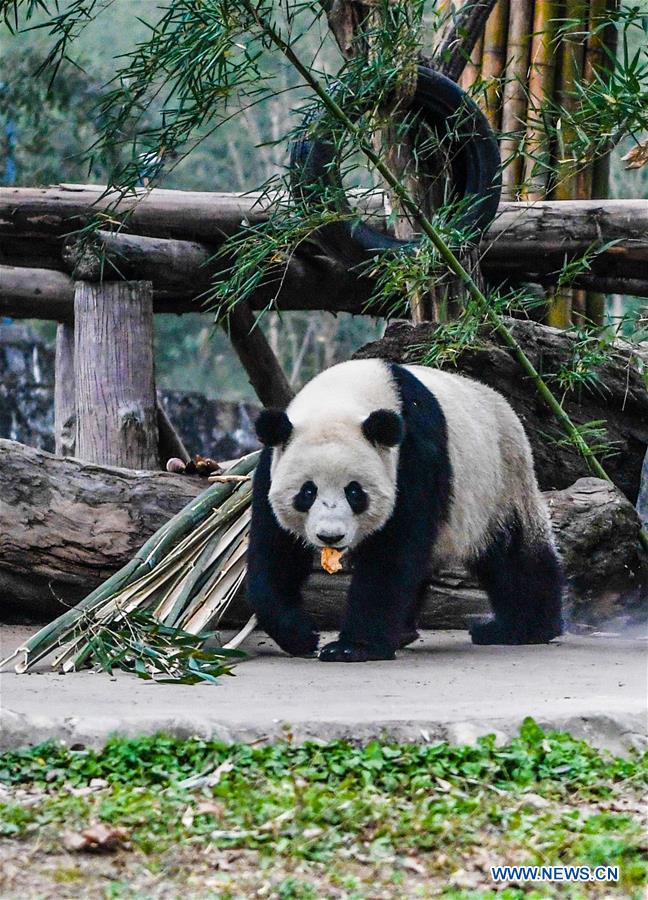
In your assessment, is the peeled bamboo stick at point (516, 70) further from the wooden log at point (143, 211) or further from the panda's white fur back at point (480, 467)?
the panda's white fur back at point (480, 467)

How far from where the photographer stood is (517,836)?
2.63 m

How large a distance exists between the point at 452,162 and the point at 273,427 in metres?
2.18

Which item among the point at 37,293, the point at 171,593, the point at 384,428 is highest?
the point at 37,293

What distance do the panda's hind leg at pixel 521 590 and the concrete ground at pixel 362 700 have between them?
24 centimetres

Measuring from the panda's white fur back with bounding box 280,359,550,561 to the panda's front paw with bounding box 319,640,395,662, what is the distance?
1.85 feet

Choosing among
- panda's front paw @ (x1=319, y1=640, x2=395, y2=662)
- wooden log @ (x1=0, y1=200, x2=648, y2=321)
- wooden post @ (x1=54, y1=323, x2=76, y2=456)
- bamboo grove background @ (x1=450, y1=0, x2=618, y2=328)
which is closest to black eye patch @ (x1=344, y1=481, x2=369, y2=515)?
panda's front paw @ (x1=319, y1=640, x2=395, y2=662)

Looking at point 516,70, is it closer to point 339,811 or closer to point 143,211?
point 143,211

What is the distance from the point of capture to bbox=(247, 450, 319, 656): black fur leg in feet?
15.3

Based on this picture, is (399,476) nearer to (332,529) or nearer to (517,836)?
(332,529)

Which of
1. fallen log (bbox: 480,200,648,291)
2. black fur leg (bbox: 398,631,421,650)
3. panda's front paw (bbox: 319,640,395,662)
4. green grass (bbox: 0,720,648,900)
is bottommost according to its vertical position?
black fur leg (bbox: 398,631,421,650)

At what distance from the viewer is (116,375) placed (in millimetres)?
6711

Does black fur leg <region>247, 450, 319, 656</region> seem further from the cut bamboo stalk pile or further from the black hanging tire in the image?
the black hanging tire

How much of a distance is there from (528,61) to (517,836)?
20.1ft

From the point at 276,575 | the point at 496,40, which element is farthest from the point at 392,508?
the point at 496,40
